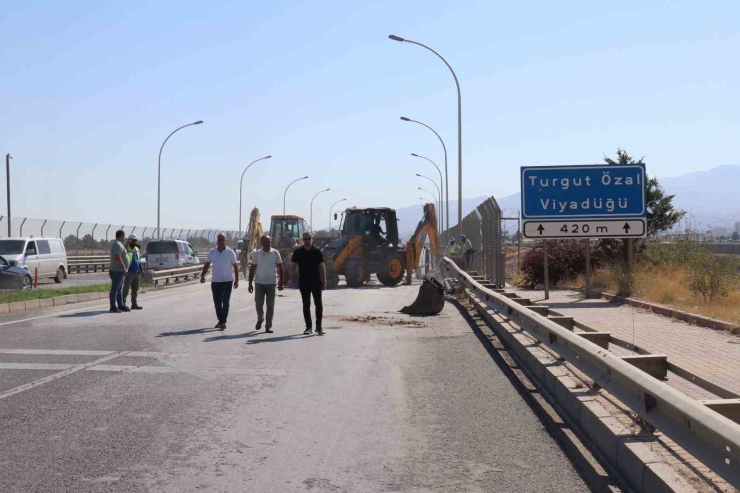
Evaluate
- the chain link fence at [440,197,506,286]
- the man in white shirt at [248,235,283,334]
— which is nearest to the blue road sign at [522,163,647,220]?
the chain link fence at [440,197,506,286]

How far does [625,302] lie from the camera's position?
19.4m

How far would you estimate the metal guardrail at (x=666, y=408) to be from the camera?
421 centimetres

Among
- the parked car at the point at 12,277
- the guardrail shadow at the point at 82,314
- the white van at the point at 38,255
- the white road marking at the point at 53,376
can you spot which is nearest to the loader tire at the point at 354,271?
the parked car at the point at 12,277

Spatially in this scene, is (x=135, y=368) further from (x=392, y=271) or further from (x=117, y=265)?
(x=392, y=271)

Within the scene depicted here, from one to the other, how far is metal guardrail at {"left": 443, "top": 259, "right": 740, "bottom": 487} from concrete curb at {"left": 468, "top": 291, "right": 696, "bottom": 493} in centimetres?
20

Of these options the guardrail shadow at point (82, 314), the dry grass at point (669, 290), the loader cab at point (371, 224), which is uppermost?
the loader cab at point (371, 224)

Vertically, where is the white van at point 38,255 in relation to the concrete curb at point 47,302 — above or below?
above

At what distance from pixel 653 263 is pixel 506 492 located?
2009 cm

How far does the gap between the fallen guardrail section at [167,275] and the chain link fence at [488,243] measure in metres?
10.5

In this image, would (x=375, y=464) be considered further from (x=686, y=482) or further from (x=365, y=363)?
(x=365, y=363)

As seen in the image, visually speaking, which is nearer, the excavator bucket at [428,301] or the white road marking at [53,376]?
the white road marking at [53,376]

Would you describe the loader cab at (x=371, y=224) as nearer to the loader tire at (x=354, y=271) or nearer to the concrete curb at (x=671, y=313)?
the loader tire at (x=354, y=271)

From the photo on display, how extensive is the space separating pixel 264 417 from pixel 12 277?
2245cm

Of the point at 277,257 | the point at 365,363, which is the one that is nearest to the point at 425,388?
the point at 365,363
